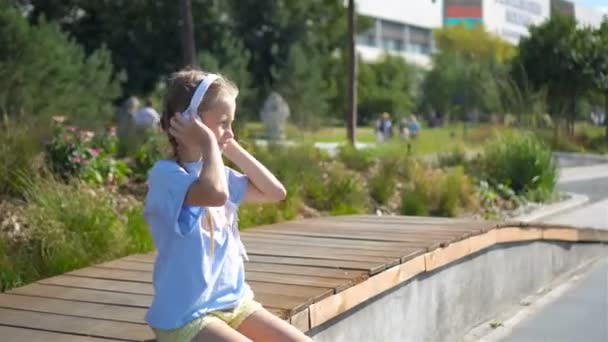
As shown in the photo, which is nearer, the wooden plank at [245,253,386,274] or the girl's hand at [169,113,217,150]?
the girl's hand at [169,113,217,150]

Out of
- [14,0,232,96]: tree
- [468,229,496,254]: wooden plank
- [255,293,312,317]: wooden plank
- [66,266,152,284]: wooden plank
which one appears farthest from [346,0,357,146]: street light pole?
[255,293,312,317]: wooden plank

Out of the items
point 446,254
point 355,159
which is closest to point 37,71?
point 355,159

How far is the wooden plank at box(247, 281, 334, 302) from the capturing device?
3.97 m

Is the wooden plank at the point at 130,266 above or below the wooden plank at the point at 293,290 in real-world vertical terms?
below

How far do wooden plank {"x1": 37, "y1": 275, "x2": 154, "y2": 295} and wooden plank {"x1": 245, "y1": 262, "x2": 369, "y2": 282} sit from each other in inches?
26.6

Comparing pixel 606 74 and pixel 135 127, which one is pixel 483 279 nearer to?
pixel 135 127

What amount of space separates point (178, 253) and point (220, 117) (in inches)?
19.2

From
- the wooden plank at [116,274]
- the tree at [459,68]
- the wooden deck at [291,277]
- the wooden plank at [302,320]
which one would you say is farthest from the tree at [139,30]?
the wooden plank at [302,320]

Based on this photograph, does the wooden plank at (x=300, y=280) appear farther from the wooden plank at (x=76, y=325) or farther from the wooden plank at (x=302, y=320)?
the wooden plank at (x=76, y=325)

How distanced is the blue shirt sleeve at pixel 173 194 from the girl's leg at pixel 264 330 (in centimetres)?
44

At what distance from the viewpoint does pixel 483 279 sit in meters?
6.15

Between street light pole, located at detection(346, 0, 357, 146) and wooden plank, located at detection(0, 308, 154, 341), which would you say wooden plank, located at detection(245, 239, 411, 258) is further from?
street light pole, located at detection(346, 0, 357, 146)

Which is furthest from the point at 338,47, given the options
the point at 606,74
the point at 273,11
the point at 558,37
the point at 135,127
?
the point at 135,127

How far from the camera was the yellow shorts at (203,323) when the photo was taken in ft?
9.13
